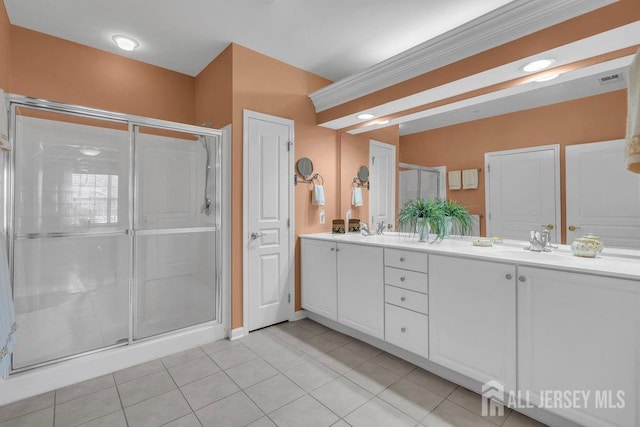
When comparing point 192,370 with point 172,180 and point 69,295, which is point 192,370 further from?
point 172,180

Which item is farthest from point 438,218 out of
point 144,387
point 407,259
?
point 144,387

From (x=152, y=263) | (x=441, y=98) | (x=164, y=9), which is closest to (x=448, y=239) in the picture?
(x=441, y=98)

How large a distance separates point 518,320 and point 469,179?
118cm

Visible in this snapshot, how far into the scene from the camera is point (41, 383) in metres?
1.92

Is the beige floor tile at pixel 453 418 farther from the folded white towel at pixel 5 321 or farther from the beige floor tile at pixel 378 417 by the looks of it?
the folded white towel at pixel 5 321

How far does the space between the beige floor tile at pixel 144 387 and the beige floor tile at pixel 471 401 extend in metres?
1.88

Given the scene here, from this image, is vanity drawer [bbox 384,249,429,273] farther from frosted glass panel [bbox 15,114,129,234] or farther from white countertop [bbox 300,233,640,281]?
frosted glass panel [bbox 15,114,129,234]

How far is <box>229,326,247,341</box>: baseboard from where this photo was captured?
106 inches

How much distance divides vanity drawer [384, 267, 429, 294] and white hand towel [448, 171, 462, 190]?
2.88 ft

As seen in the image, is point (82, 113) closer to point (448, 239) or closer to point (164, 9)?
point (164, 9)

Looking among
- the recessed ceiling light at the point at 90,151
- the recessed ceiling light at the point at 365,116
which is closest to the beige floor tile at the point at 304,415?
the recessed ceiling light at the point at 90,151

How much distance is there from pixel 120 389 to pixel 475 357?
2357 mm

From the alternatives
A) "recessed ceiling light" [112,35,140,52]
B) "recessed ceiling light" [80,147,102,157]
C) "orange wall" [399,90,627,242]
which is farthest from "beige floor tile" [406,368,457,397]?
"recessed ceiling light" [112,35,140,52]

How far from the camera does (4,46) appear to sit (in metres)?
2.23
